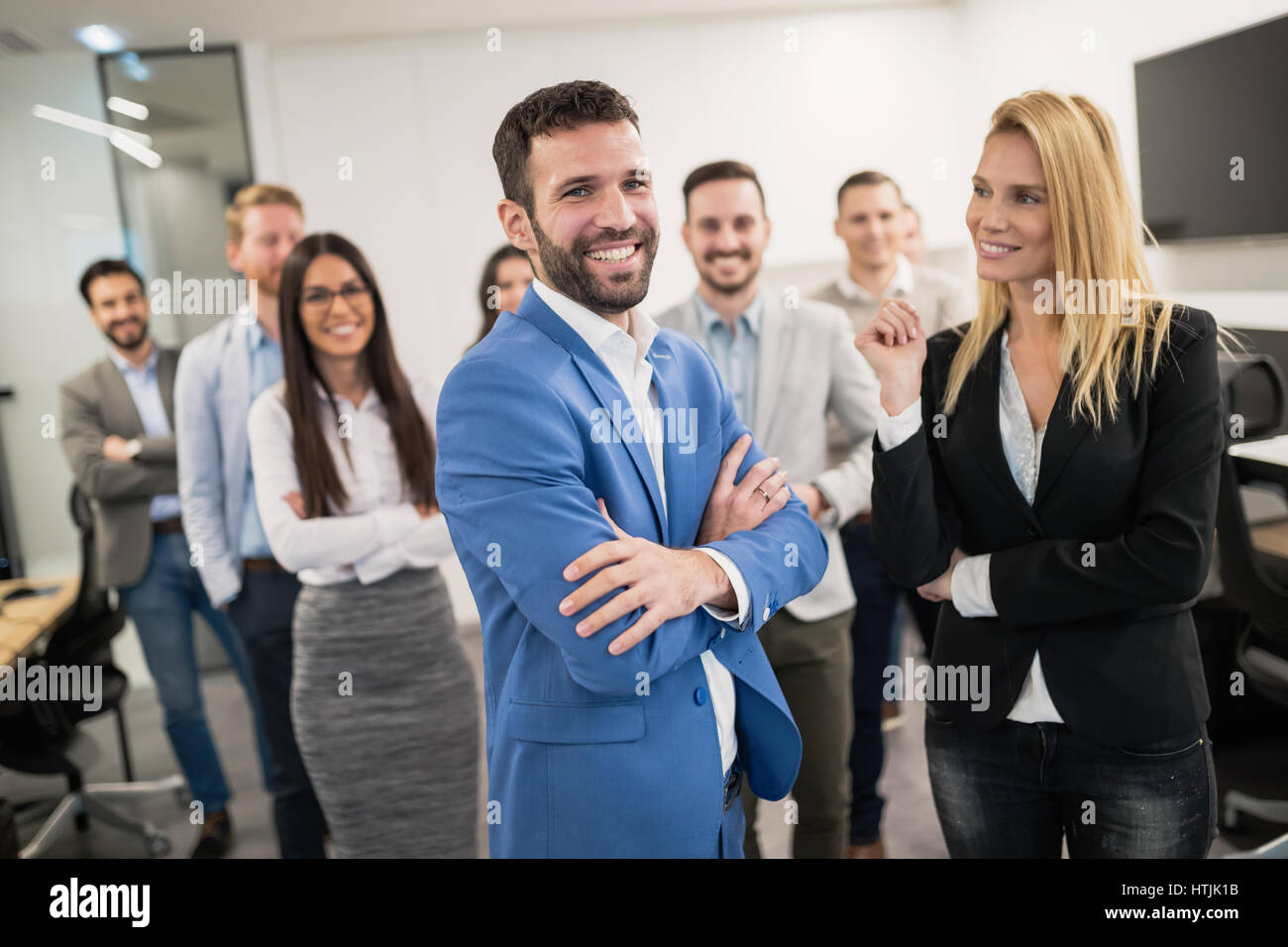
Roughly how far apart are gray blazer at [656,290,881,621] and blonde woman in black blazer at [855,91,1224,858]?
62cm

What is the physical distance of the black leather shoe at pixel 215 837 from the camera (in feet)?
9.80

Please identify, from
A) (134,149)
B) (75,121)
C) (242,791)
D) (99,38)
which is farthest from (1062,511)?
(134,149)

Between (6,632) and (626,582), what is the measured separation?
2.15 metres

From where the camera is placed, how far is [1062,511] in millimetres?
1550

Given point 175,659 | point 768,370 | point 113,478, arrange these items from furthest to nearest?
point 175,659
point 113,478
point 768,370

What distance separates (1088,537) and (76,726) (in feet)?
9.41

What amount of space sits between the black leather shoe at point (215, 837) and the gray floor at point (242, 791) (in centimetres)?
4

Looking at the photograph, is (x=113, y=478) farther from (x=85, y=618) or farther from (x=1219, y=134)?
(x=1219, y=134)

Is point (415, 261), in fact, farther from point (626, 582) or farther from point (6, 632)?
point (626, 582)

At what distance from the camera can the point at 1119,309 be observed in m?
1.51

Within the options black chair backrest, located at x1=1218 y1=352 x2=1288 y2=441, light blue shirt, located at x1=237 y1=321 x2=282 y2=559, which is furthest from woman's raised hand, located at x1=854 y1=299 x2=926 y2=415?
light blue shirt, located at x1=237 y1=321 x2=282 y2=559

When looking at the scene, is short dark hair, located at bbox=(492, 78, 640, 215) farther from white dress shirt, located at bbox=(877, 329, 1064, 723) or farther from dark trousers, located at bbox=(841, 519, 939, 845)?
dark trousers, located at bbox=(841, 519, 939, 845)
